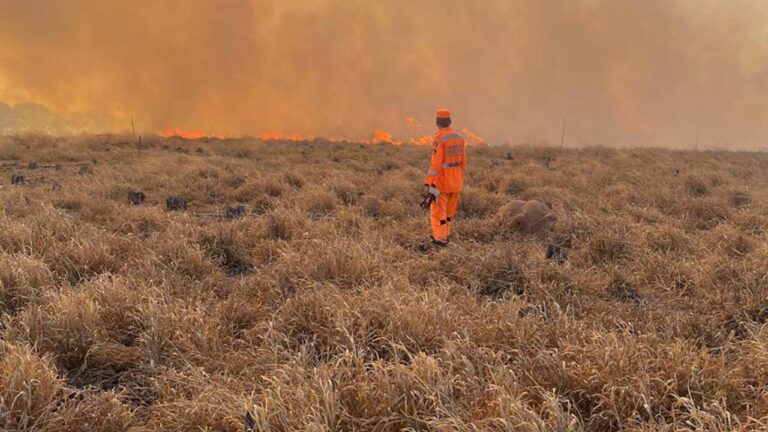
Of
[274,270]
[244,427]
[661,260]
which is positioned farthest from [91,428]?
[661,260]

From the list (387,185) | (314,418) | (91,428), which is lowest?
(91,428)

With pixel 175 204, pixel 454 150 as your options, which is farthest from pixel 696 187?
pixel 175 204

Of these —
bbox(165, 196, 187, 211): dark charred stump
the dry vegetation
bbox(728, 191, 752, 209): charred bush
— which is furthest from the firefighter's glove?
bbox(728, 191, 752, 209): charred bush

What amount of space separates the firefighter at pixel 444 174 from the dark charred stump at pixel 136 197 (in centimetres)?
651

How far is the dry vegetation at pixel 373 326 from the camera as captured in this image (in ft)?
8.06

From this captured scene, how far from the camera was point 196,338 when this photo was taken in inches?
133

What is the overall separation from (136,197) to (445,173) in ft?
22.9

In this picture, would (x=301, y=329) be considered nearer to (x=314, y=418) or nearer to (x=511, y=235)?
(x=314, y=418)

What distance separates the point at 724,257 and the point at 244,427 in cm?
630

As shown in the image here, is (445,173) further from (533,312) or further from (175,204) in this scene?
(175,204)

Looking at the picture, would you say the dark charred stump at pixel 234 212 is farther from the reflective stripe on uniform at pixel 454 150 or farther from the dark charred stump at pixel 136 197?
the reflective stripe on uniform at pixel 454 150

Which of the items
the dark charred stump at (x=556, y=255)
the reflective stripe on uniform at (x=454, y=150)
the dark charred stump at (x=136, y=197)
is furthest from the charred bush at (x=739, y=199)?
the dark charred stump at (x=136, y=197)

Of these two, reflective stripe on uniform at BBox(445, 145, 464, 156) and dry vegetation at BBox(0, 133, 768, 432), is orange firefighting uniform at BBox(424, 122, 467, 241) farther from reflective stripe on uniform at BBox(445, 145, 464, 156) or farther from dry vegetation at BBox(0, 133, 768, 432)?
dry vegetation at BBox(0, 133, 768, 432)

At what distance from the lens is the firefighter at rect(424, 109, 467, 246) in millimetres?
7359
